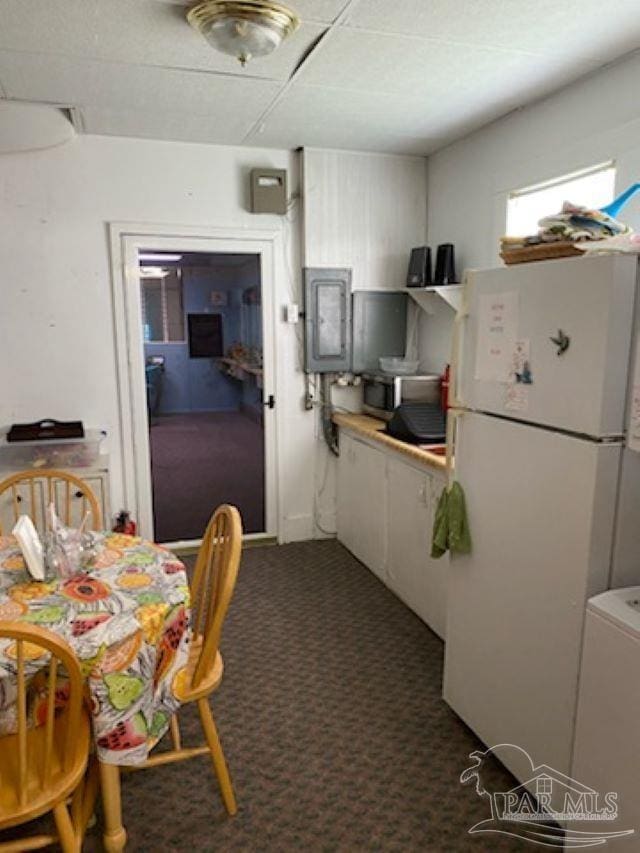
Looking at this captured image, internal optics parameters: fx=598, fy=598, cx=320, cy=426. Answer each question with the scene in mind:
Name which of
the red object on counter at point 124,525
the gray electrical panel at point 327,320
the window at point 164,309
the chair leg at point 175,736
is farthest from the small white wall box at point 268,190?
the window at point 164,309

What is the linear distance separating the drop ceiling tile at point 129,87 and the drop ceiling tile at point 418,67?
36 centimetres

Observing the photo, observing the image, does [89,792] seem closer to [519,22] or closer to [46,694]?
[46,694]

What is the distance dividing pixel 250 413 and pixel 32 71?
247 inches

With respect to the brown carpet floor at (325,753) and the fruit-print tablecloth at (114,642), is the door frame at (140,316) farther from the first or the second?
the fruit-print tablecloth at (114,642)

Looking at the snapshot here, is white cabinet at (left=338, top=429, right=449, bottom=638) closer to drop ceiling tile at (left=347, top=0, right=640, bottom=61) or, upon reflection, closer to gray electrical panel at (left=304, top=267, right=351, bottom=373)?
gray electrical panel at (left=304, top=267, right=351, bottom=373)

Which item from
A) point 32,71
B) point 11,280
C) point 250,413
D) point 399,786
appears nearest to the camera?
point 399,786

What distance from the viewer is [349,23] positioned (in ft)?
6.89

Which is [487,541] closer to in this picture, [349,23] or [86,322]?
[349,23]

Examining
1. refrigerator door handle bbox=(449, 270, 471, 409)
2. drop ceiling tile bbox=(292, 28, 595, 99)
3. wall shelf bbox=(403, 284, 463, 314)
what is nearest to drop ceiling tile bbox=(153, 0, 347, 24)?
drop ceiling tile bbox=(292, 28, 595, 99)

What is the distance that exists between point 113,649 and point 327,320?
2802 mm

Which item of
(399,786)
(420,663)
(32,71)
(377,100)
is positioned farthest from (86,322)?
(399,786)

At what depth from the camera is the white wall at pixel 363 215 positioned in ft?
12.4

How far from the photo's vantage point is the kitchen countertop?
110 inches

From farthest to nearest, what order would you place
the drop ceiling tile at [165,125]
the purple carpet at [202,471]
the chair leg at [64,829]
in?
the purple carpet at [202,471]
the drop ceiling tile at [165,125]
the chair leg at [64,829]
